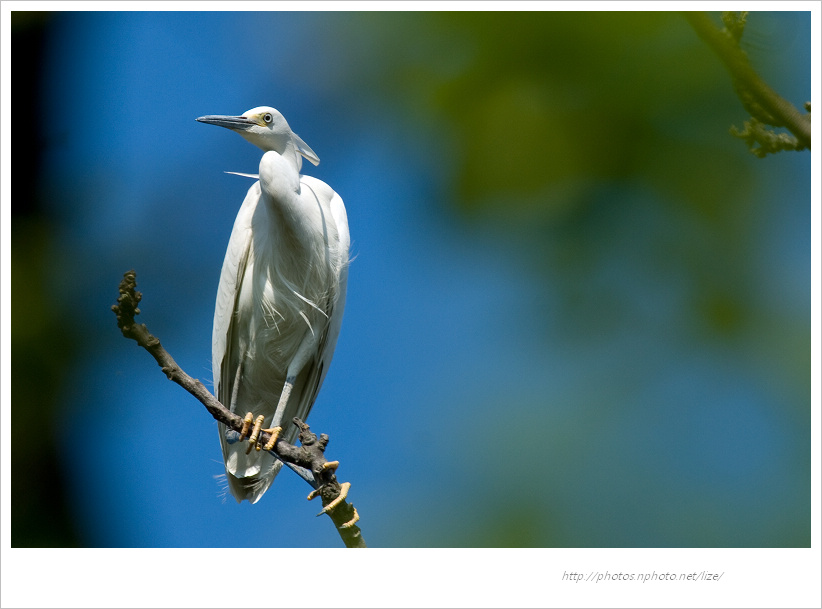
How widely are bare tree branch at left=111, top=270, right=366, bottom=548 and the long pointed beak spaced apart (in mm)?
813

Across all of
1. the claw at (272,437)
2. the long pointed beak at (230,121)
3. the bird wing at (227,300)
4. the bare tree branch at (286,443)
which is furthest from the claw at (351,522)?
the long pointed beak at (230,121)

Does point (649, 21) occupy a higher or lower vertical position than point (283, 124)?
higher

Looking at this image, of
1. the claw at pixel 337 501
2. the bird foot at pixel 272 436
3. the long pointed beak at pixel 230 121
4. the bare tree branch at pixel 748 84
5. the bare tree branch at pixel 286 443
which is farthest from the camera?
the long pointed beak at pixel 230 121

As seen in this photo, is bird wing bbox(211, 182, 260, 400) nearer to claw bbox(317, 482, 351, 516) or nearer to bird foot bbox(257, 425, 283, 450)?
bird foot bbox(257, 425, 283, 450)

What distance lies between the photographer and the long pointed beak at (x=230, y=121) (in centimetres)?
201

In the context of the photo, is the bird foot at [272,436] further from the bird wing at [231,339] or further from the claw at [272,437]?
the bird wing at [231,339]

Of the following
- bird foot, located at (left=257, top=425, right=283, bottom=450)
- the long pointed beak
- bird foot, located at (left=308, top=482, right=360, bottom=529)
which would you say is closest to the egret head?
the long pointed beak

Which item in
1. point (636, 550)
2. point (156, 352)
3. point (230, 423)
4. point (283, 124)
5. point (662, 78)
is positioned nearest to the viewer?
point (662, 78)

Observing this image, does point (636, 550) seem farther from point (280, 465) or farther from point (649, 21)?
point (649, 21)

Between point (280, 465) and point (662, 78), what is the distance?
5.38 feet

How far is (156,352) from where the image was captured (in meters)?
1.43

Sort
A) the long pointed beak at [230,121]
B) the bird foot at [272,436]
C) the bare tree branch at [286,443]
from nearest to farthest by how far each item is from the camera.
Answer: the bare tree branch at [286,443]
the bird foot at [272,436]
the long pointed beak at [230,121]

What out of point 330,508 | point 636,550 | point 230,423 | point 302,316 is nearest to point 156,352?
point 230,423

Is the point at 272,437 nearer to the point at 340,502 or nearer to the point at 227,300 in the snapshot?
the point at 340,502
